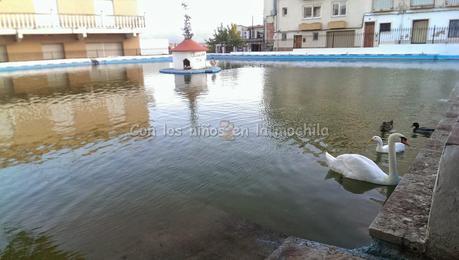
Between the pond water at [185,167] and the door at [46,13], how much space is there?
2089 centimetres

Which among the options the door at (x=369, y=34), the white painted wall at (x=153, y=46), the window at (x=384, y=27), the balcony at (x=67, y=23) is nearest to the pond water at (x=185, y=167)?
the balcony at (x=67, y=23)

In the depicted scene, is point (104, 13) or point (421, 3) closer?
point (421, 3)

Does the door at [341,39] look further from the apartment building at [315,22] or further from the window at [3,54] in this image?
the window at [3,54]

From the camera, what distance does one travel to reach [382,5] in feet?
102

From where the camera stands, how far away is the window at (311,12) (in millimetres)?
35125

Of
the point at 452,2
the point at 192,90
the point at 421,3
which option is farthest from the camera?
the point at 421,3

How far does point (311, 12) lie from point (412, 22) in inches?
381

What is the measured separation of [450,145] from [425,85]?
40.3 feet

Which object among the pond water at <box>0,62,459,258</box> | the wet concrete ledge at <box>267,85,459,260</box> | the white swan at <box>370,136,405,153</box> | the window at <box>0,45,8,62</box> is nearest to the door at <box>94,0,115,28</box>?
the window at <box>0,45,8,62</box>

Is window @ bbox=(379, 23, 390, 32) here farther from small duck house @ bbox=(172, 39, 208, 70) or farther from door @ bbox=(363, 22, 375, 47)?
small duck house @ bbox=(172, 39, 208, 70)

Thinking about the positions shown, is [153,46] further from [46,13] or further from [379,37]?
[379,37]

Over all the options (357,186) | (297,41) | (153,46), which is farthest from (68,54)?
(357,186)

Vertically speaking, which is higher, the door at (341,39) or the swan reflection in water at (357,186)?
the door at (341,39)

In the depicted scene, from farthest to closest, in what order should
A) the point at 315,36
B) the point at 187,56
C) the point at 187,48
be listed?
the point at 315,36 → the point at 187,56 → the point at 187,48
